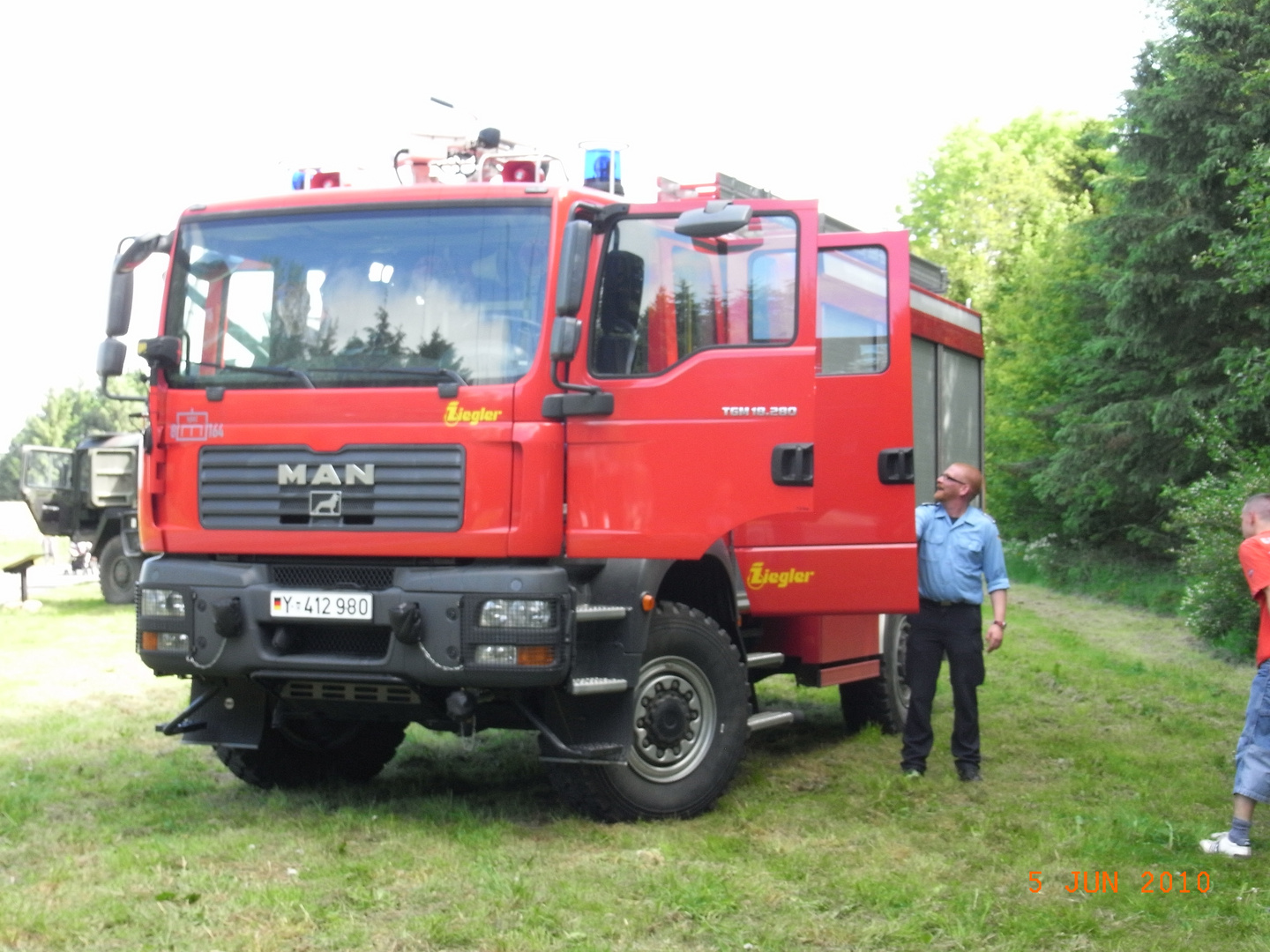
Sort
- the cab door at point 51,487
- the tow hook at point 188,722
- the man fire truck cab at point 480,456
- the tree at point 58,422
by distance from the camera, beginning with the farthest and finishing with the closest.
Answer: the tree at point 58,422 → the cab door at point 51,487 → the tow hook at point 188,722 → the man fire truck cab at point 480,456

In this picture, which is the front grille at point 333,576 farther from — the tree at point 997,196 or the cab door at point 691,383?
the tree at point 997,196

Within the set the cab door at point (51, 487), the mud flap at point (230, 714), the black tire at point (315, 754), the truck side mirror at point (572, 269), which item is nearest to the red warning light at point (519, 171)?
the truck side mirror at point (572, 269)

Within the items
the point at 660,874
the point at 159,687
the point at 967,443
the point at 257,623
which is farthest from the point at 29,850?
the point at 967,443

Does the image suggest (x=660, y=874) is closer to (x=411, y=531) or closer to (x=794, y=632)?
(x=411, y=531)

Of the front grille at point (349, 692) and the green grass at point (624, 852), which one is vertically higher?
the front grille at point (349, 692)

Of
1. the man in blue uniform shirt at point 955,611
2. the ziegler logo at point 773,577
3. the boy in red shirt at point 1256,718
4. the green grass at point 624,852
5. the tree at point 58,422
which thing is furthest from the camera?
the tree at point 58,422

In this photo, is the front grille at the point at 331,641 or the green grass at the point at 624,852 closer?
the green grass at the point at 624,852

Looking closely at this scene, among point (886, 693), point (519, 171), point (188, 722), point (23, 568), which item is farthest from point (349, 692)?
point (23, 568)

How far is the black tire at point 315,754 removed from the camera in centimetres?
811

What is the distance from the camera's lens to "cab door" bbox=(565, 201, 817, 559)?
7.12 meters

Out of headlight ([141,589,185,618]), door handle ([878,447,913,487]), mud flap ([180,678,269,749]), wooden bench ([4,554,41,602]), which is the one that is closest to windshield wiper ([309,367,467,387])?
headlight ([141,589,185,618])

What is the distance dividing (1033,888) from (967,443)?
571cm

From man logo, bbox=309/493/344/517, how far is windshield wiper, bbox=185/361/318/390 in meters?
0.48
